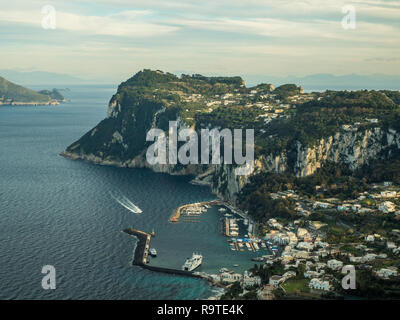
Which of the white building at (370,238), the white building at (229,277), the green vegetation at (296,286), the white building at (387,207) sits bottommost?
the white building at (229,277)

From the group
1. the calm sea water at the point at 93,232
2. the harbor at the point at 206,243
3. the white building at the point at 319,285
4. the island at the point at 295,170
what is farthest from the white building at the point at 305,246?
the white building at the point at 319,285

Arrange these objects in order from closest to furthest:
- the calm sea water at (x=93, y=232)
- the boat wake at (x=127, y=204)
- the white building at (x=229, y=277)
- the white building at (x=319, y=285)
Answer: the white building at (x=319, y=285) < the calm sea water at (x=93, y=232) < the white building at (x=229, y=277) < the boat wake at (x=127, y=204)

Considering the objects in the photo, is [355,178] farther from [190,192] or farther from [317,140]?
[190,192]

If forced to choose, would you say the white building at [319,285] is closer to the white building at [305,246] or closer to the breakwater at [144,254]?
the white building at [305,246]

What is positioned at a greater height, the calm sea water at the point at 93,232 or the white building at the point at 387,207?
the white building at the point at 387,207

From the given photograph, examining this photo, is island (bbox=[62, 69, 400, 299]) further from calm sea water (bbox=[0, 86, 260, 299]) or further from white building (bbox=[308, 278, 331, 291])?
calm sea water (bbox=[0, 86, 260, 299])

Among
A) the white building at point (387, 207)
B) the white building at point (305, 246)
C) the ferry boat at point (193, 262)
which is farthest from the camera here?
the white building at point (387, 207)

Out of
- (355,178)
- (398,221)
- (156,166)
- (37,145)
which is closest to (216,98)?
(156,166)
